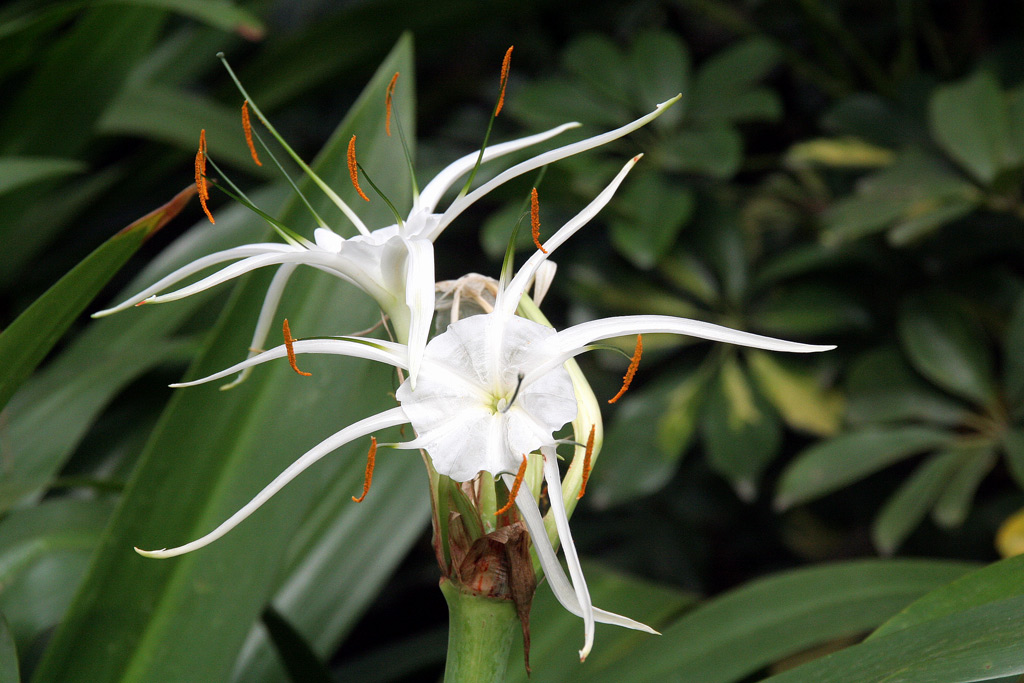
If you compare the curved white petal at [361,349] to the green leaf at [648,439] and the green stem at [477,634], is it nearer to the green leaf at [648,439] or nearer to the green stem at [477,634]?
the green stem at [477,634]

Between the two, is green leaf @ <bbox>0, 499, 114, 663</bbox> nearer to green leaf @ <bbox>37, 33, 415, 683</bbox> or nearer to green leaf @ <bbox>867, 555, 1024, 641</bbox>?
green leaf @ <bbox>37, 33, 415, 683</bbox>

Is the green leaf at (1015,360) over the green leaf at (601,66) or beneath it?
beneath

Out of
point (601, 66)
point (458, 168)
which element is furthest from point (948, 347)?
point (458, 168)

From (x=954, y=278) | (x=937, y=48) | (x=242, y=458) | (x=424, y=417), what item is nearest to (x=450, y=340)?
(x=424, y=417)

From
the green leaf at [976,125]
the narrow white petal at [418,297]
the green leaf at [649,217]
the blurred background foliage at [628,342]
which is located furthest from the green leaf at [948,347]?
the narrow white petal at [418,297]

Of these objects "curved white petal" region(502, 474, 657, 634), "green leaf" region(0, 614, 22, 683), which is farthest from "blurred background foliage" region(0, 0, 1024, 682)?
"curved white petal" region(502, 474, 657, 634)

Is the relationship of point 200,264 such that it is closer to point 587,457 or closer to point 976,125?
point 587,457

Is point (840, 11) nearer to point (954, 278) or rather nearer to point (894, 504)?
point (954, 278)

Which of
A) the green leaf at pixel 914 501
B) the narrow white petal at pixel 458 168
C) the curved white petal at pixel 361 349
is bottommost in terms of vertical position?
the green leaf at pixel 914 501
